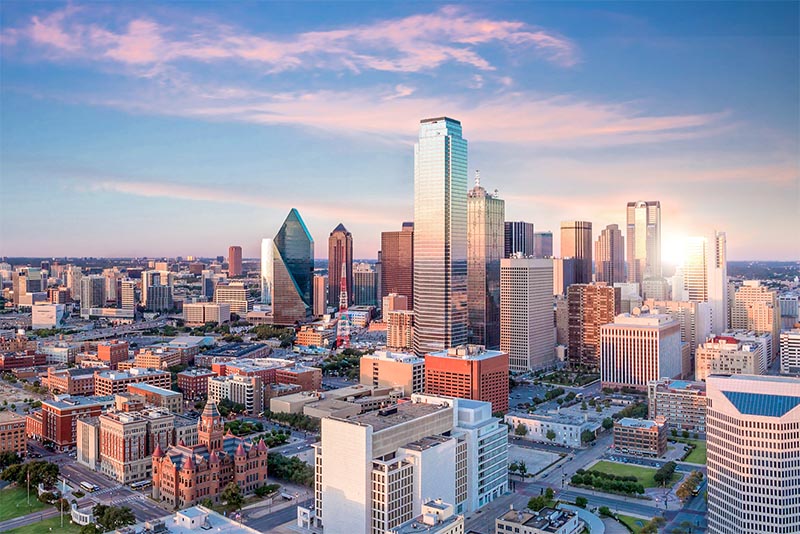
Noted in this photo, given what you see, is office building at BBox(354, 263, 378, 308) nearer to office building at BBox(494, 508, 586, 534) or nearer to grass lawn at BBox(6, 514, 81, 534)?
grass lawn at BBox(6, 514, 81, 534)

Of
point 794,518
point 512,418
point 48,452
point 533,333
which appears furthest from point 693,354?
point 48,452

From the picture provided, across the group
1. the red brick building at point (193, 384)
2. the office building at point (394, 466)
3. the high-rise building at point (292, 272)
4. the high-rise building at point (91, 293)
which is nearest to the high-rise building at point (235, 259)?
the high-rise building at point (91, 293)

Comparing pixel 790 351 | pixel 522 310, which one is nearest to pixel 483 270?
pixel 522 310

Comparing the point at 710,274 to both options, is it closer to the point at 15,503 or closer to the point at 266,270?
the point at 15,503

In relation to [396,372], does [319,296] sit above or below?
above

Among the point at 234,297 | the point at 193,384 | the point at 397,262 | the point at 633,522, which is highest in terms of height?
the point at 397,262

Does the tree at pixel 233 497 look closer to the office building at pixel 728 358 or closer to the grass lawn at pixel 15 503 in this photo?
the grass lawn at pixel 15 503
